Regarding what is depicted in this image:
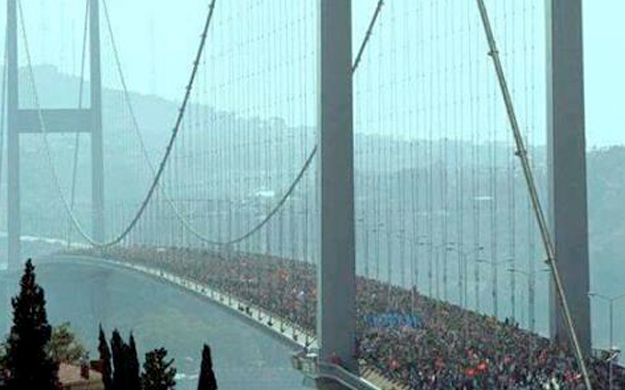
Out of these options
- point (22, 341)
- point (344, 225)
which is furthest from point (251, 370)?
point (22, 341)

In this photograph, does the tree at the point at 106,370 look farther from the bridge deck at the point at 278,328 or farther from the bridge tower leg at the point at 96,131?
the bridge tower leg at the point at 96,131

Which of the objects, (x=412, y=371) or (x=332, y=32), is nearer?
(x=412, y=371)

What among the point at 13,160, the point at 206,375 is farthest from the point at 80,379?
the point at 13,160

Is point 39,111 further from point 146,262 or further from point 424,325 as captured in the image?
point 424,325

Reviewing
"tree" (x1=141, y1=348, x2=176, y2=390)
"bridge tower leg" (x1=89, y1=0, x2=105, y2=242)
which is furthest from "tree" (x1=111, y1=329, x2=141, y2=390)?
"bridge tower leg" (x1=89, y1=0, x2=105, y2=242)

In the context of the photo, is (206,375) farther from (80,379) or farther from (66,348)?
(66,348)

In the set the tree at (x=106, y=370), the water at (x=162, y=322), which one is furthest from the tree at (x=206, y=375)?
the water at (x=162, y=322)
